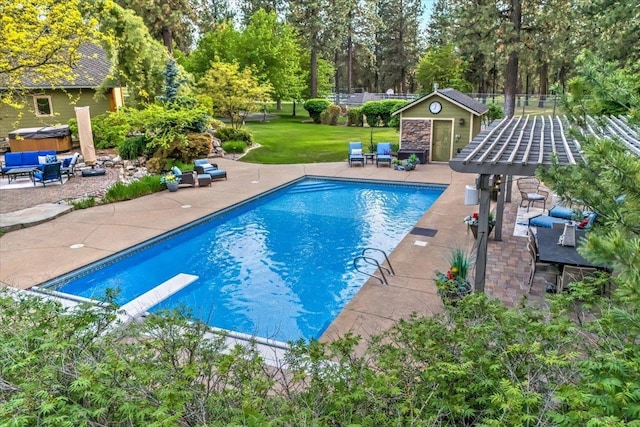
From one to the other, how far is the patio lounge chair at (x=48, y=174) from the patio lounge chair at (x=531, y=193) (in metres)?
14.8

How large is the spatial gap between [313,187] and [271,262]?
7399 mm

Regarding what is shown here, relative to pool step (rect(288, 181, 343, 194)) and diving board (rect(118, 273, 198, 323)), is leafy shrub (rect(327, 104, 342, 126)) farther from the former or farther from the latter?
diving board (rect(118, 273, 198, 323))

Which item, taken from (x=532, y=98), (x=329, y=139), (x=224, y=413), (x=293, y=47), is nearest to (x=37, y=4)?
(x=224, y=413)

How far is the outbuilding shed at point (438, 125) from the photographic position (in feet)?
60.6

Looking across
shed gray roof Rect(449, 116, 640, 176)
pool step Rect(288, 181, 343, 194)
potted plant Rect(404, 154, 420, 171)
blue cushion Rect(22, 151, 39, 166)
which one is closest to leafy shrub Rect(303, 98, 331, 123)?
potted plant Rect(404, 154, 420, 171)

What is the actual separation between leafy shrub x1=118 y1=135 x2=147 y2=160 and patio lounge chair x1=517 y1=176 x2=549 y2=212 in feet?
47.6

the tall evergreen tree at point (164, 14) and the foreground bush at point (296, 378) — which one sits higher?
the tall evergreen tree at point (164, 14)

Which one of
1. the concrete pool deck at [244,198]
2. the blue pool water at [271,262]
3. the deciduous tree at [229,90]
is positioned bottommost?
the blue pool water at [271,262]

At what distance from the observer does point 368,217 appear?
42.9 feet

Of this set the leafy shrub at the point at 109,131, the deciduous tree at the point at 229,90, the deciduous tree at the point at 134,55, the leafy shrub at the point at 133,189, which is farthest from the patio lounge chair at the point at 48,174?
the deciduous tree at the point at 229,90

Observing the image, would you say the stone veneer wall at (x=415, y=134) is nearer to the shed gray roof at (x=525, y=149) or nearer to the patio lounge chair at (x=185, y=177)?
the patio lounge chair at (x=185, y=177)

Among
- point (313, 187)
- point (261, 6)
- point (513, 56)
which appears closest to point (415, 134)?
point (313, 187)

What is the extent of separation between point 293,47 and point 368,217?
87.0 ft

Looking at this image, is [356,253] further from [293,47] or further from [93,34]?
[293,47]
